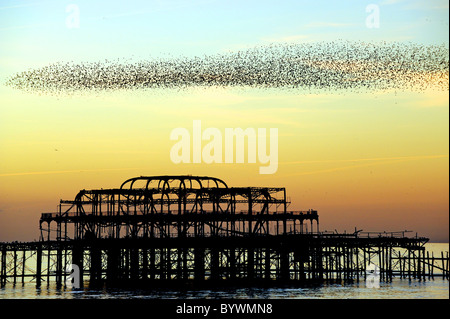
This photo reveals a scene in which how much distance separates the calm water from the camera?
7444 centimetres

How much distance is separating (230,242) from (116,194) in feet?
46.0

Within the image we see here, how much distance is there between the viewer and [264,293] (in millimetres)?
Result: 77750

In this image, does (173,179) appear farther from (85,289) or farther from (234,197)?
(85,289)

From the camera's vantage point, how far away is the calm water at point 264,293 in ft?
244

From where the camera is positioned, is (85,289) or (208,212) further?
(208,212)

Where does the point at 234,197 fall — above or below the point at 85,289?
above
